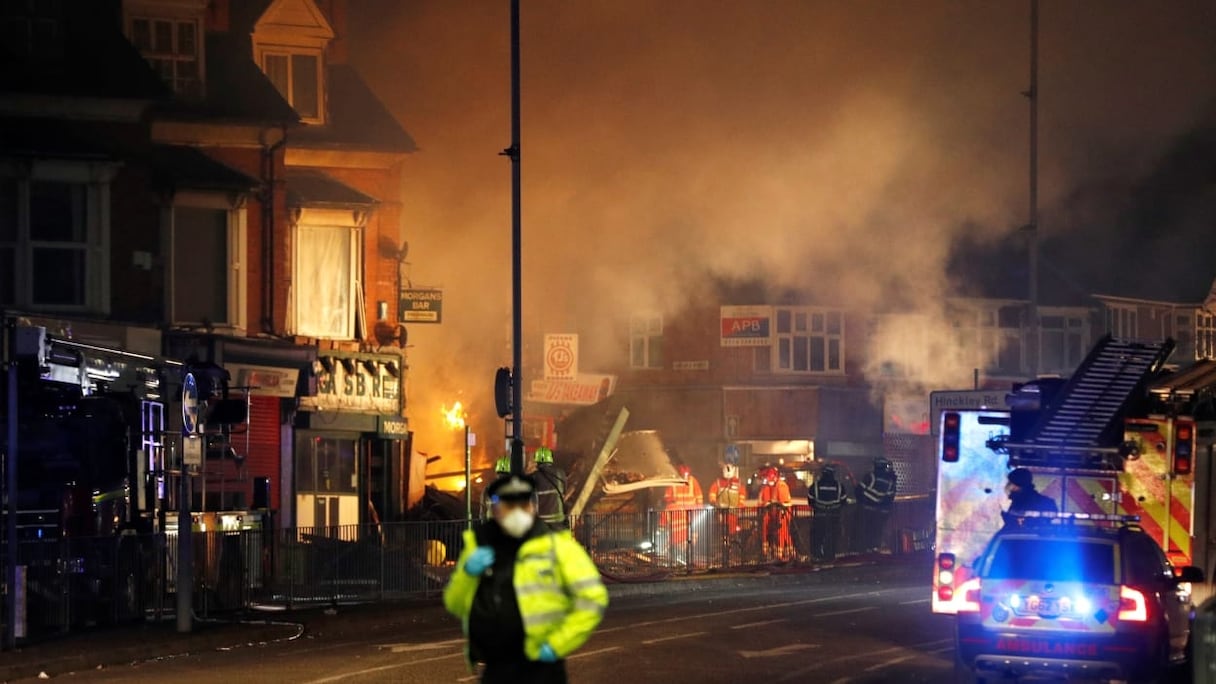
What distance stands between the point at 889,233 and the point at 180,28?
18.5 m

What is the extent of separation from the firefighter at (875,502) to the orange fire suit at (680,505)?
282cm

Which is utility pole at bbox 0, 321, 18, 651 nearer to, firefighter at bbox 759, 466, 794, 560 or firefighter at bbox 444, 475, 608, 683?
firefighter at bbox 444, 475, 608, 683

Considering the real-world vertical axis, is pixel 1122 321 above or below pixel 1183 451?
above

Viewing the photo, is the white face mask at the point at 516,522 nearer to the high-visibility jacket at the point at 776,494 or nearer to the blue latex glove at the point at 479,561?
the blue latex glove at the point at 479,561

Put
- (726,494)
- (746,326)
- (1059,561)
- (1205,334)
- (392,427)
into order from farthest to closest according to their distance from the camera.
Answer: (1205,334) → (746,326) → (392,427) → (726,494) → (1059,561)

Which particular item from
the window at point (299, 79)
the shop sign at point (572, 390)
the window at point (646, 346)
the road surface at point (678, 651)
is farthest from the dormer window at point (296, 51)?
the window at point (646, 346)

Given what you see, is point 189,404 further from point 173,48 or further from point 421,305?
point 421,305

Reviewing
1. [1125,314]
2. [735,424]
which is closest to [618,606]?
[735,424]

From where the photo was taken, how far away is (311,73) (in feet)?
105

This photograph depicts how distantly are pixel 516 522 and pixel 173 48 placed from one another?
76.3 ft

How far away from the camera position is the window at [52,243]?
2545 cm

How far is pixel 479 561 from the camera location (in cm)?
716

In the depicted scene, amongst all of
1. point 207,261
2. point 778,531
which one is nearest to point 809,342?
point 778,531

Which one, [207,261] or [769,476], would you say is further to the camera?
[769,476]
